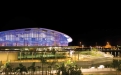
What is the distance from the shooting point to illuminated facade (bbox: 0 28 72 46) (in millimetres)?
38406

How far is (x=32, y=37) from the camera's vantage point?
39.4 meters

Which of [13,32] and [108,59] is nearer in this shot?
[108,59]

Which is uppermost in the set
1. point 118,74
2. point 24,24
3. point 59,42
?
point 24,24

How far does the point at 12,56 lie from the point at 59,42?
2108 centimetres

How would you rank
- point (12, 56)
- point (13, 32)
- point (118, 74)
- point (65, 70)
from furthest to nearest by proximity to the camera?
point (13, 32), point (12, 56), point (118, 74), point (65, 70)

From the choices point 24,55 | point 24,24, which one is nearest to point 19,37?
point 24,24

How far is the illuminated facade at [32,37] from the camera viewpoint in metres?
38.4

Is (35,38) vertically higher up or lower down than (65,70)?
higher up

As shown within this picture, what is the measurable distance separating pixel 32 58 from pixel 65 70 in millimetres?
9381

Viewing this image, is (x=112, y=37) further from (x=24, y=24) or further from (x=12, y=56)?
(x=12, y=56)

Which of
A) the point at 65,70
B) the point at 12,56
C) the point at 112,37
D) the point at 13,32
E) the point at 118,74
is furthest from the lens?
the point at 112,37

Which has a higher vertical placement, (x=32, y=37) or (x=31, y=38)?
(x=32, y=37)

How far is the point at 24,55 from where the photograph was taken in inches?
819

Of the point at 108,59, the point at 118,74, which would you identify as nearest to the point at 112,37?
the point at 108,59
